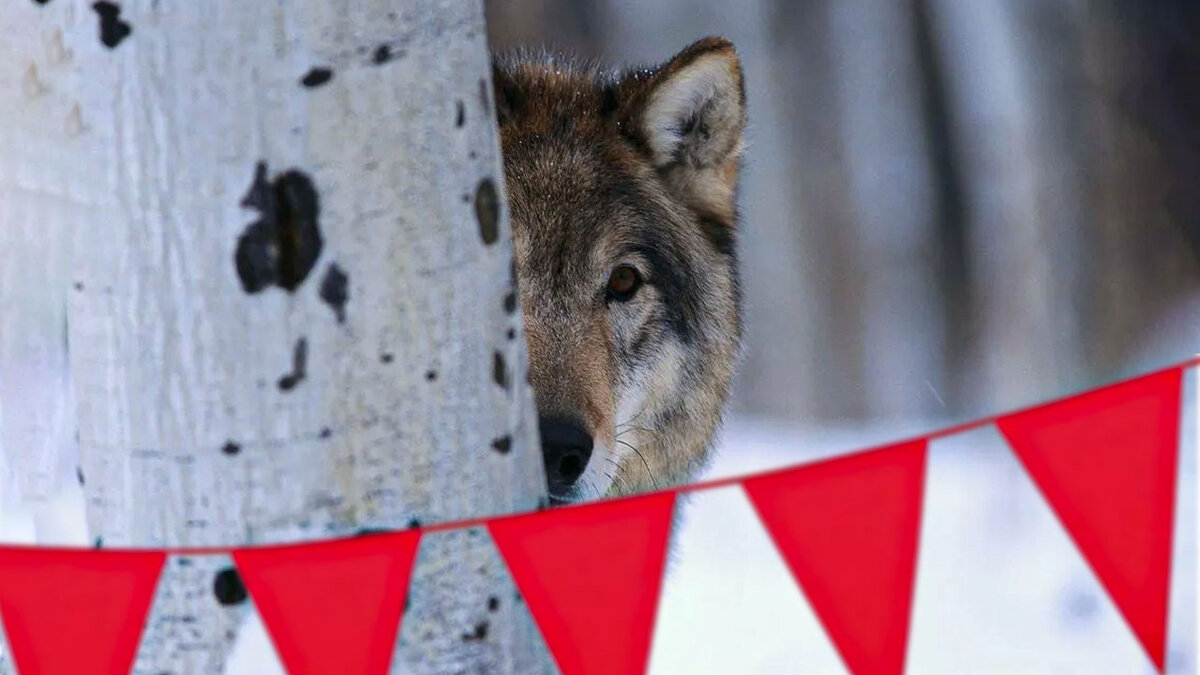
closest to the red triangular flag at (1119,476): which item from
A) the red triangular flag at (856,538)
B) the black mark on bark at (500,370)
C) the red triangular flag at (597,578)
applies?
the red triangular flag at (856,538)


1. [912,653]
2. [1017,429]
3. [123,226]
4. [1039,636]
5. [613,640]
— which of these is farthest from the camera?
[1039,636]

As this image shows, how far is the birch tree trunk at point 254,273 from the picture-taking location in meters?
1.36

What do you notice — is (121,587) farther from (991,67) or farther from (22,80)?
(991,67)

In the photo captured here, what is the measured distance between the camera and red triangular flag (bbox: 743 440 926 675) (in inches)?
72.9

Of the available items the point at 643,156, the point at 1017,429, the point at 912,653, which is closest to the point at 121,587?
the point at 1017,429

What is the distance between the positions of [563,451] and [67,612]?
114 cm

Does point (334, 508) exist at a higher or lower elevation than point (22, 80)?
lower

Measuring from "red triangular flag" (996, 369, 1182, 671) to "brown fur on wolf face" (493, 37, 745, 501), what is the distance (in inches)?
38.5

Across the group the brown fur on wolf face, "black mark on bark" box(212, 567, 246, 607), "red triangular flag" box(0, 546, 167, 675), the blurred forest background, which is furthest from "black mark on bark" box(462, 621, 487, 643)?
the blurred forest background

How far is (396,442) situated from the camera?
57.2 inches

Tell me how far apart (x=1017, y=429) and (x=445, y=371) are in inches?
39.4

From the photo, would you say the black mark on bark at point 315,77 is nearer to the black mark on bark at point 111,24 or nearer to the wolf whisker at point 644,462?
the black mark on bark at point 111,24

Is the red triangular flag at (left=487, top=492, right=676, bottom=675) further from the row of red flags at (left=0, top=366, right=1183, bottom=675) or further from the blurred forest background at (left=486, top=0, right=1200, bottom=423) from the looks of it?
the blurred forest background at (left=486, top=0, right=1200, bottom=423)

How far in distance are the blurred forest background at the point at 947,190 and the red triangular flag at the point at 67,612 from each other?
545 cm
